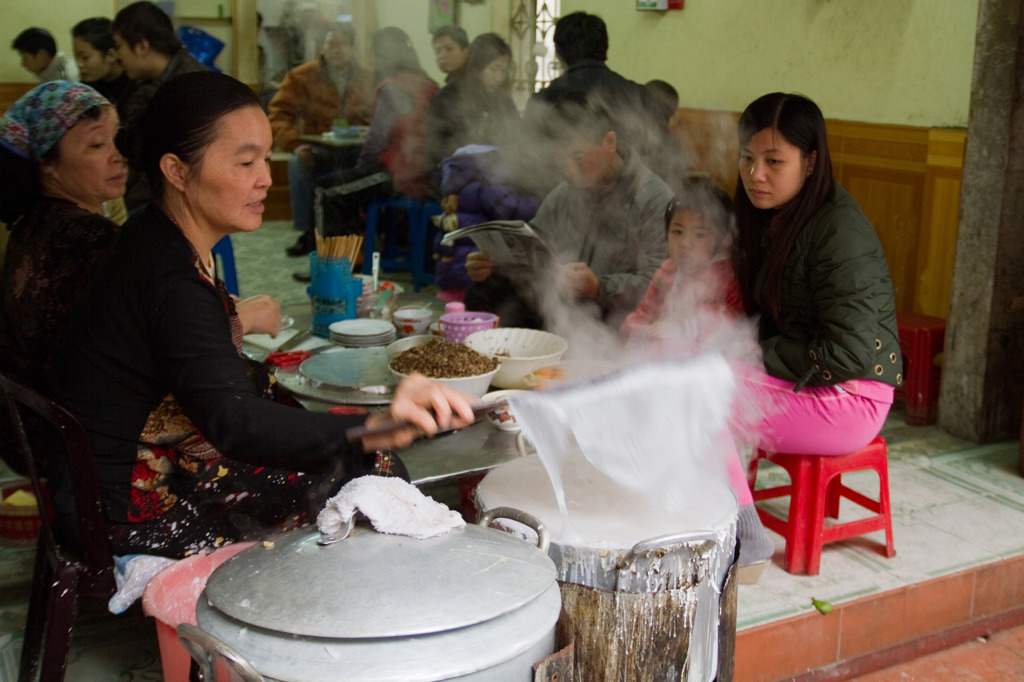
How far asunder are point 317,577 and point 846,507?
2.75 metres

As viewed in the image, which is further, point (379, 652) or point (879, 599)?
point (879, 599)

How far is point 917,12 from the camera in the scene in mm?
5062

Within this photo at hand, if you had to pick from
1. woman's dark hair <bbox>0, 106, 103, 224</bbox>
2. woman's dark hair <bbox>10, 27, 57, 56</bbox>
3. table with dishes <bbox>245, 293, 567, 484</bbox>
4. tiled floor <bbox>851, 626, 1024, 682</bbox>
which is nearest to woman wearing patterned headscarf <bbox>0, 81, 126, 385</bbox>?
woman's dark hair <bbox>0, 106, 103, 224</bbox>

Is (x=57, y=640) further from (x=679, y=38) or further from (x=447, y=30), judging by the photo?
(x=679, y=38)

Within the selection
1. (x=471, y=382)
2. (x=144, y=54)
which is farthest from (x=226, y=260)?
(x=471, y=382)

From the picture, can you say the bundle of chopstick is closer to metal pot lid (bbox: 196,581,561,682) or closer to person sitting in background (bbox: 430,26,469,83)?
metal pot lid (bbox: 196,581,561,682)

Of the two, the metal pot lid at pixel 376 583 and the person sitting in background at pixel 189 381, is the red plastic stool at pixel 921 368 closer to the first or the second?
the person sitting in background at pixel 189 381

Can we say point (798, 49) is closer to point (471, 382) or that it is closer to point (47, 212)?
point (471, 382)

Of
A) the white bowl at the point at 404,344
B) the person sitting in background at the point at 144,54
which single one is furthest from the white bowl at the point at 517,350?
the person sitting in background at the point at 144,54

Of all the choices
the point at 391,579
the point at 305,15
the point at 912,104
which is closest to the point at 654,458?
the point at 391,579

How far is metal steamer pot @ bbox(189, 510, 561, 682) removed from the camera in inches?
53.7

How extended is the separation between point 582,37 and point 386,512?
375 cm

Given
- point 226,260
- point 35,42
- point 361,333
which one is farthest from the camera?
point 35,42

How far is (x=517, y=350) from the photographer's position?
123 inches
